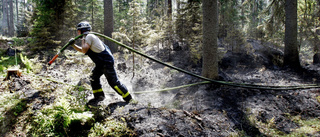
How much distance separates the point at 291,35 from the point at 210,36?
7.22 metres

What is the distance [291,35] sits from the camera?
33.1 feet

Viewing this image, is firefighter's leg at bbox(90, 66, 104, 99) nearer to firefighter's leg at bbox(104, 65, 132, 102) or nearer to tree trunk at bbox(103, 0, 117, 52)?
firefighter's leg at bbox(104, 65, 132, 102)

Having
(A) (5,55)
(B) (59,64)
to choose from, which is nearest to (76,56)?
(B) (59,64)

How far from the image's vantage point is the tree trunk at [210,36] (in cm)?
599

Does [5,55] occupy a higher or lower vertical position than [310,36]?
lower

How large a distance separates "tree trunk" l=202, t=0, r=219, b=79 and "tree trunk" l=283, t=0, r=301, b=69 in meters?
6.90

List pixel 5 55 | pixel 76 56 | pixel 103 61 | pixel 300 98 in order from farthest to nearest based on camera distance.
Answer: pixel 5 55 < pixel 76 56 < pixel 300 98 < pixel 103 61

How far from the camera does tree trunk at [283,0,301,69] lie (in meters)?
9.91

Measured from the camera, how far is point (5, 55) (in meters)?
11.0

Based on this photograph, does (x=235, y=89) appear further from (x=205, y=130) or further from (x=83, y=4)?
(x=83, y=4)

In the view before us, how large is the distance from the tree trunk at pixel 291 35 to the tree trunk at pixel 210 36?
22.6ft

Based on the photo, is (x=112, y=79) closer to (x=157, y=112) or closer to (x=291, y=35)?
(x=157, y=112)

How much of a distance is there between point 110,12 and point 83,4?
11171mm

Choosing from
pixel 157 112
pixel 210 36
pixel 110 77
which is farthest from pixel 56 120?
pixel 210 36
